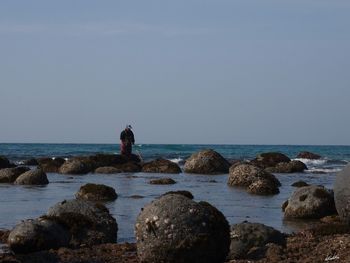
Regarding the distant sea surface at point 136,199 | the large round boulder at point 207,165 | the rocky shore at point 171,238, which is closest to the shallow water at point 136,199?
the distant sea surface at point 136,199

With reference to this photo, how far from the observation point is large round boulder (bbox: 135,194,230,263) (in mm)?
11117

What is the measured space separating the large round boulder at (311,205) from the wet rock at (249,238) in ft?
17.4

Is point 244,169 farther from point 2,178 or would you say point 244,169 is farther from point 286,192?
point 2,178

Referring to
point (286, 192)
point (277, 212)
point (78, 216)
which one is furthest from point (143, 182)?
point (78, 216)

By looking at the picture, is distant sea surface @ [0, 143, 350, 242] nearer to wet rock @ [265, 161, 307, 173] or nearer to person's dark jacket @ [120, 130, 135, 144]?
person's dark jacket @ [120, 130, 135, 144]

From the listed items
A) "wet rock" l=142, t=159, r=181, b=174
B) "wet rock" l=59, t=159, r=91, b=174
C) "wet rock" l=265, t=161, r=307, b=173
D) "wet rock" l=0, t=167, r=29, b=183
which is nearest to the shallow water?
"wet rock" l=0, t=167, r=29, b=183

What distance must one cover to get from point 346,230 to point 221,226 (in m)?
3.63

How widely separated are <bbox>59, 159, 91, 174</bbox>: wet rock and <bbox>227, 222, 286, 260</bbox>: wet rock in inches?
993

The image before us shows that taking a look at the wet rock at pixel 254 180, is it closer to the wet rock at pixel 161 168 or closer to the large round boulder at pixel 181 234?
the wet rock at pixel 161 168

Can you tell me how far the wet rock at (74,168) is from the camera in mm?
37153

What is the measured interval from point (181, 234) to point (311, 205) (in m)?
7.70

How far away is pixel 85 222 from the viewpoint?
13992mm

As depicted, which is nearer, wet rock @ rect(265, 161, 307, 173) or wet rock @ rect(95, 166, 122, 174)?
wet rock @ rect(95, 166, 122, 174)

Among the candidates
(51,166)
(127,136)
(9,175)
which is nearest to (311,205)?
(9,175)
